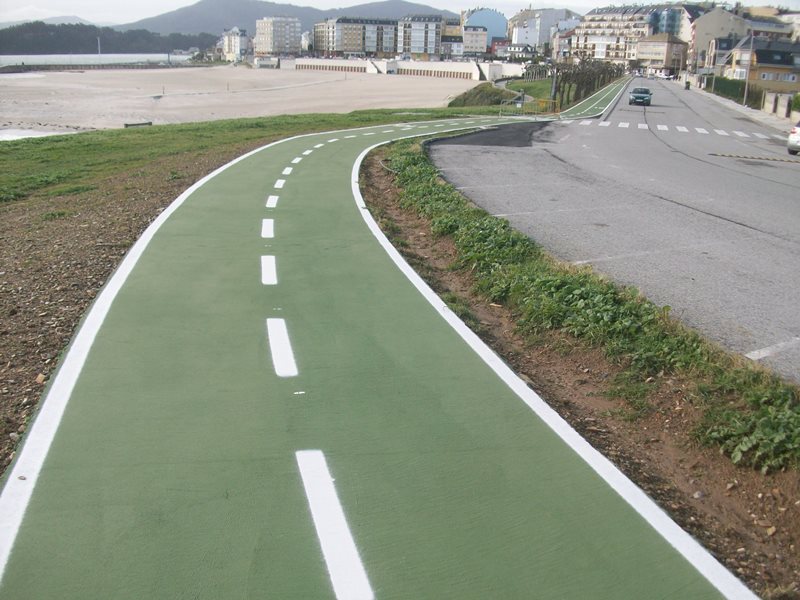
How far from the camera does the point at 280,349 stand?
20.8ft

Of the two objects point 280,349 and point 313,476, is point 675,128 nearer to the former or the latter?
point 280,349

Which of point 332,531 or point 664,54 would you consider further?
point 664,54

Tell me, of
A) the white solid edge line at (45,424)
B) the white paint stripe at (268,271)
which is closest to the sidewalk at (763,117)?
the white paint stripe at (268,271)

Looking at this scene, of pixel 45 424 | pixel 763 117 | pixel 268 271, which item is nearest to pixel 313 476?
pixel 45 424

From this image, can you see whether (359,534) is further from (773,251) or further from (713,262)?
(773,251)

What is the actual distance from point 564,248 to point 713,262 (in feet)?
6.34

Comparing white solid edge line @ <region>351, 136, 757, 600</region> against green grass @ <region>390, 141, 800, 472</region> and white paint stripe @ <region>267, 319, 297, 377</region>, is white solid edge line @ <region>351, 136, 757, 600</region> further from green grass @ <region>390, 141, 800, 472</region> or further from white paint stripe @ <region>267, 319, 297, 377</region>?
white paint stripe @ <region>267, 319, 297, 377</region>

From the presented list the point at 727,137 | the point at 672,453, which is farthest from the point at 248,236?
the point at 727,137

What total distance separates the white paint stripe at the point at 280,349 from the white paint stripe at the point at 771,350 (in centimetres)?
387

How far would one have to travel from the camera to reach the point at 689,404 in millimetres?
5430

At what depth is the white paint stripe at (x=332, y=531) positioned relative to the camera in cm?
343

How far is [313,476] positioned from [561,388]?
244cm

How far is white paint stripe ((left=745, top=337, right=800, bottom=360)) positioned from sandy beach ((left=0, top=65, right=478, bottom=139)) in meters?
37.1

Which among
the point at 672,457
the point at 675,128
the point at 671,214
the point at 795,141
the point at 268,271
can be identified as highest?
the point at 675,128
